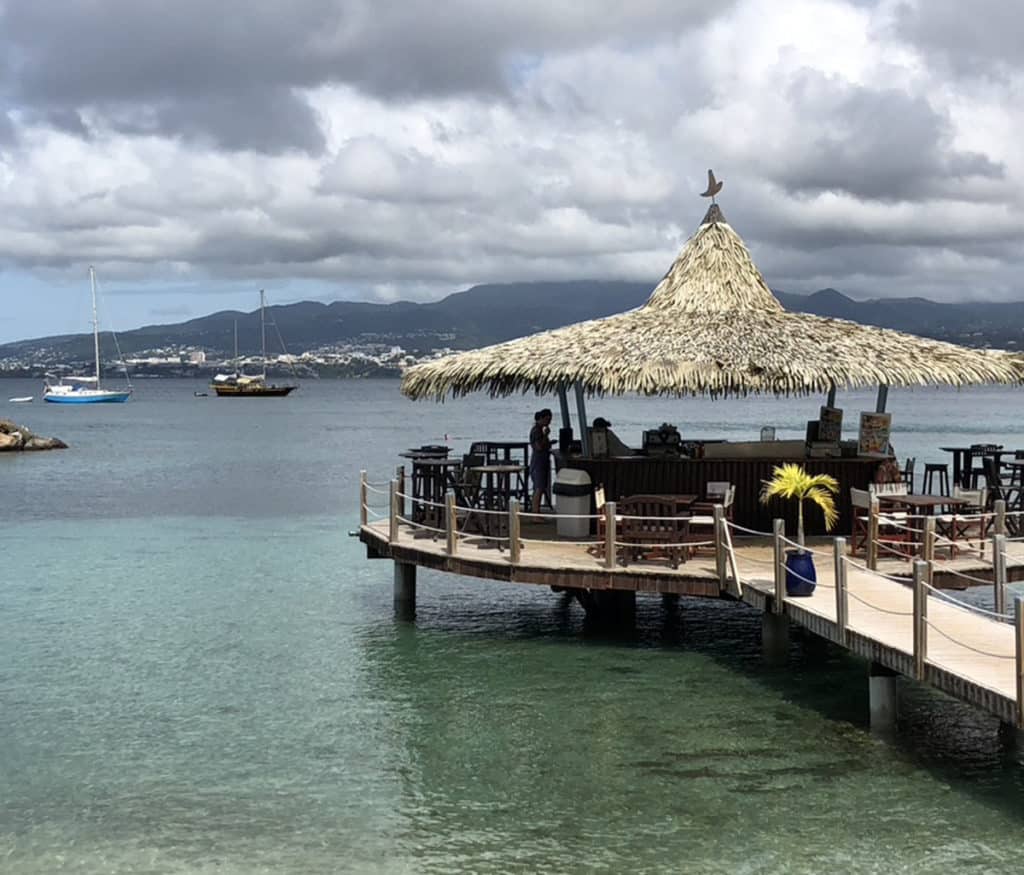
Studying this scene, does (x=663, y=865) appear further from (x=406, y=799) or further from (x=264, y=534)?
(x=264, y=534)

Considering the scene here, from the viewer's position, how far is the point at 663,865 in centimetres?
1032

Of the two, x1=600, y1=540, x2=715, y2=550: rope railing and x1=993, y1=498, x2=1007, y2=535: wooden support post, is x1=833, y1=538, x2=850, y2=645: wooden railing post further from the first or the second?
x1=993, y1=498, x2=1007, y2=535: wooden support post

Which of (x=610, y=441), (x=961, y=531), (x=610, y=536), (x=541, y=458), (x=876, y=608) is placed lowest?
(x=876, y=608)

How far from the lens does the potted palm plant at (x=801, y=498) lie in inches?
577

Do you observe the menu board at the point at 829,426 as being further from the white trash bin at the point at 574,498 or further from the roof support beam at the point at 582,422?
the white trash bin at the point at 574,498

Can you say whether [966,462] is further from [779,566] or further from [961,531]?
[779,566]

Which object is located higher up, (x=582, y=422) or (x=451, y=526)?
(x=582, y=422)

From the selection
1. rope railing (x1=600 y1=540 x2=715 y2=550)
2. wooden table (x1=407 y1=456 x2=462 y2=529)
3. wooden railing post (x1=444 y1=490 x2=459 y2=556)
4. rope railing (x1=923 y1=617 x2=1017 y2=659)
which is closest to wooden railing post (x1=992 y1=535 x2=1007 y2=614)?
rope railing (x1=923 y1=617 x2=1017 y2=659)

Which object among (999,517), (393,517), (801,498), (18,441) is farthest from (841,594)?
(18,441)

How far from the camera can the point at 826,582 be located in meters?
15.6

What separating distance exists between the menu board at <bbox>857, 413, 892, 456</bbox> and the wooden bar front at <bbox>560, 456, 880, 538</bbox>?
43 cm

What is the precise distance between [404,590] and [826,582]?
681cm

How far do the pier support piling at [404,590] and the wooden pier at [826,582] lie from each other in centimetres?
2

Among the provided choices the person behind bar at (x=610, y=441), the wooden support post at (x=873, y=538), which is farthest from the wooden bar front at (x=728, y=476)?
the wooden support post at (x=873, y=538)
